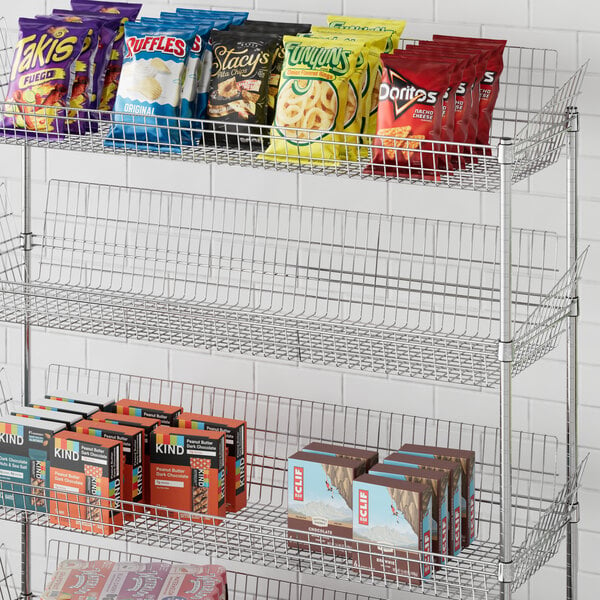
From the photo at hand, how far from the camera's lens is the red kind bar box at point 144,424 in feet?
9.71

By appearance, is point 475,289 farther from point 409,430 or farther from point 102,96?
point 102,96

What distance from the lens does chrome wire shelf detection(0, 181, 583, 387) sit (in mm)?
2660

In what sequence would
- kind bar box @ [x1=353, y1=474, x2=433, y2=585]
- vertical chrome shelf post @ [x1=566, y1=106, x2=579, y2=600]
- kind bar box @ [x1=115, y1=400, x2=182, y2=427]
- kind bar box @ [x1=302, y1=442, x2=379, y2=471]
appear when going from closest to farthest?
kind bar box @ [x1=353, y1=474, x2=433, y2=585] → vertical chrome shelf post @ [x1=566, y1=106, x2=579, y2=600] → kind bar box @ [x1=302, y1=442, x2=379, y2=471] → kind bar box @ [x1=115, y1=400, x2=182, y2=427]

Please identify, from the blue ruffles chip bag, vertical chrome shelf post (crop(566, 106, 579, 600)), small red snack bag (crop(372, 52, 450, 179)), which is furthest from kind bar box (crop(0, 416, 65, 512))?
vertical chrome shelf post (crop(566, 106, 579, 600))

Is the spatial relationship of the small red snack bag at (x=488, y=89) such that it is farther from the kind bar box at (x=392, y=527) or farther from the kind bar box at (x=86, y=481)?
the kind bar box at (x=86, y=481)

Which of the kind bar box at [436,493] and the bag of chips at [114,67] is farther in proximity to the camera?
the bag of chips at [114,67]

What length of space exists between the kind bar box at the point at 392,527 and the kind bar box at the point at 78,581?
644 millimetres

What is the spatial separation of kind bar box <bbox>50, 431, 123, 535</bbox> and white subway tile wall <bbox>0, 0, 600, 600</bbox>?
0.58 meters

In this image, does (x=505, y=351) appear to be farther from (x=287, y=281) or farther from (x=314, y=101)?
(x=287, y=281)

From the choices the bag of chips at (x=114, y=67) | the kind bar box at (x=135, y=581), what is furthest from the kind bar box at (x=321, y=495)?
the bag of chips at (x=114, y=67)

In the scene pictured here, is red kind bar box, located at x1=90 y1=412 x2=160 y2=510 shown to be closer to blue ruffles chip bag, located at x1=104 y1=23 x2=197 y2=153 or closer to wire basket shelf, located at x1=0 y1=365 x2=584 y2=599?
wire basket shelf, located at x1=0 y1=365 x2=584 y2=599

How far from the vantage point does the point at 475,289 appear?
3025 mm

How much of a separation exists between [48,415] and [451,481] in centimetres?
97

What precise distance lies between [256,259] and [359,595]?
2.91ft
